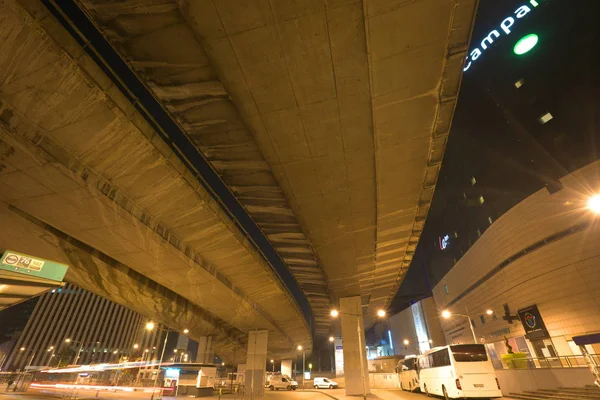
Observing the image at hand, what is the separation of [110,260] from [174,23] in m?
13.7

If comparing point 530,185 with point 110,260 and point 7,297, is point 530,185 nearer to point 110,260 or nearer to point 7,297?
point 110,260

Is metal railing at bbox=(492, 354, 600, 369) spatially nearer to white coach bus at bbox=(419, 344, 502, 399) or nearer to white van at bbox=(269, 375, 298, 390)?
white coach bus at bbox=(419, 344, 502, 399)

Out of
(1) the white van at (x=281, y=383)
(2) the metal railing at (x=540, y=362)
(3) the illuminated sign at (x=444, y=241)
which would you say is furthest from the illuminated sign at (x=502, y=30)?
(1) the white van at (x=281, y=383)

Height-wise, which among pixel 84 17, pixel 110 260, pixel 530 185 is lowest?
pixel 110 260

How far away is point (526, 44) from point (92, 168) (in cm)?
6042

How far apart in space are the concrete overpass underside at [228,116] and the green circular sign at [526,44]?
4818 cm

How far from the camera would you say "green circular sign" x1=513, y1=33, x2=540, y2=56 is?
4372 cm

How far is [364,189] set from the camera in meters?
12.2

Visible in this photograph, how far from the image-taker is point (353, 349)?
23375 mm

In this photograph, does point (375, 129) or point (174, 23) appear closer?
point (174, 23)

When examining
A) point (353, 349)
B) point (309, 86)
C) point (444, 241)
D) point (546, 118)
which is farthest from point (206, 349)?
point (444, 241)

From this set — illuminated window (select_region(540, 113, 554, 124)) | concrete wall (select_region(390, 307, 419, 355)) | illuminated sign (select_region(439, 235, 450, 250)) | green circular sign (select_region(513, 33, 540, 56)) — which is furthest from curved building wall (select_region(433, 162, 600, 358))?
concrete wall (select_region(390, 307, 419, 355))

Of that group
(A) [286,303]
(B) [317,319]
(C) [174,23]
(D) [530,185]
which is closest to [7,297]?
(C) [174,23]

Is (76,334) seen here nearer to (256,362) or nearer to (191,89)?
(256,362)
